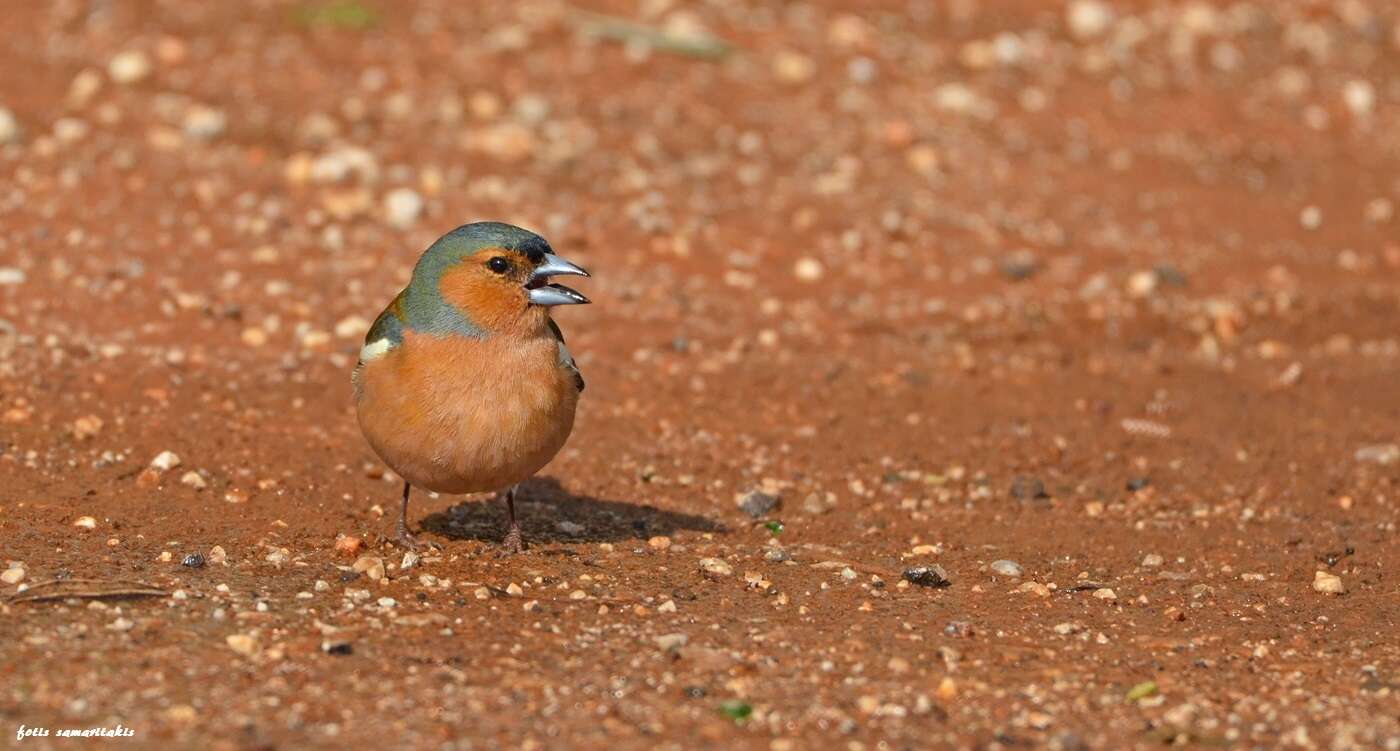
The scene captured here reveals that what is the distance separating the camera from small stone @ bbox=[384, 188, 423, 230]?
9.61m

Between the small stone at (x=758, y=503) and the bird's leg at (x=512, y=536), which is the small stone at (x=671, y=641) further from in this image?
the small stone at (x=758, y=503)

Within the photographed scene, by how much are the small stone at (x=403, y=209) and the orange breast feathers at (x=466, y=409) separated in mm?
3748

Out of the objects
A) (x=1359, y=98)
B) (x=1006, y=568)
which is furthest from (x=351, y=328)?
(x=1359, y=98)

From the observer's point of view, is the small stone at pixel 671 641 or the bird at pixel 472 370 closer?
the small stone at pixel 671 641

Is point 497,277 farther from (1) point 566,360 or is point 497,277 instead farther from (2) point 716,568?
(2) point 716,568

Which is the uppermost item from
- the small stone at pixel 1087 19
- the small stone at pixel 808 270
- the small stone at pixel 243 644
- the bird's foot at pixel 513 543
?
the small stone at pixel 1087 19

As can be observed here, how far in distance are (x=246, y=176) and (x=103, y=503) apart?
3765 mm

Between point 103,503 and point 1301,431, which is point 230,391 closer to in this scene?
point 103,503

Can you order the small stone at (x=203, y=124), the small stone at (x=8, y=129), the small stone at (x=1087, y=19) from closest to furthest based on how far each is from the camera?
the small stone at (x=8, y=129)
the small stone at (x=203, y=124)
the small stone at (x=1087, y=19)

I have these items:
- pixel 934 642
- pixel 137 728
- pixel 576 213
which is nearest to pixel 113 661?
pixel 137 728

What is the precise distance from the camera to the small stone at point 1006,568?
20.7 feet

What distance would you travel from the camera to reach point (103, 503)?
21.4 feet

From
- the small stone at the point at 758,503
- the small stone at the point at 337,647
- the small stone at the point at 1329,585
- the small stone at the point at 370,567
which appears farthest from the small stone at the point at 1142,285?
the small stone at the point at 337,647

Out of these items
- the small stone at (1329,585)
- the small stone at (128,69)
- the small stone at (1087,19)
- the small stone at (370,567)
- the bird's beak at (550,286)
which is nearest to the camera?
the small stone at (370,567)
